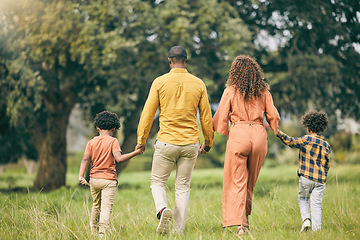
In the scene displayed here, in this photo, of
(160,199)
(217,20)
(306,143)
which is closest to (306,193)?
(306,143)

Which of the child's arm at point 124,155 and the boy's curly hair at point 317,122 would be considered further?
the boy's curly hair at point 317,122

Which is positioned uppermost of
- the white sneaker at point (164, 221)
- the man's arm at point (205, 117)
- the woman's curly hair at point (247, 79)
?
the woman's curly hair at point (247, 79)

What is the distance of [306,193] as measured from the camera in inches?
196

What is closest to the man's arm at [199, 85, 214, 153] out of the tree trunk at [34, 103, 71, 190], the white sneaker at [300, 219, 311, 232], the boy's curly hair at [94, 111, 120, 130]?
the boy's curly hair at [94, 111, 120, 130]

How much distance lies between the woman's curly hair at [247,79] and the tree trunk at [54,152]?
952 centimetres

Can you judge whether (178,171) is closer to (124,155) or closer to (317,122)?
(124,155)

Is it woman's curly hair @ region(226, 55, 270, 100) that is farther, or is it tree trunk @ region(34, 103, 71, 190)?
tree trunk @ region(34, 103, 71, 190)

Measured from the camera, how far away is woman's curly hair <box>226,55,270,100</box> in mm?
4734

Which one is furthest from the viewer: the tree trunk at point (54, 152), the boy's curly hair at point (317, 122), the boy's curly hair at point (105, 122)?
the tree trunk at point (54, 152)

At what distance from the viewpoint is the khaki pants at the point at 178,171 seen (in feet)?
15.2

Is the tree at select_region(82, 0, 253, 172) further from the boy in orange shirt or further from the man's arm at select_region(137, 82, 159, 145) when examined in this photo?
the boy in orange shirt

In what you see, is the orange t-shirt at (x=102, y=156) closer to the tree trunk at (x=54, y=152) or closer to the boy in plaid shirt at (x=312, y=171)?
the boy in plaid shirt at (x=312, y=171)

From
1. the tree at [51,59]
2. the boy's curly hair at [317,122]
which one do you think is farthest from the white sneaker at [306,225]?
the tree at [51,59]

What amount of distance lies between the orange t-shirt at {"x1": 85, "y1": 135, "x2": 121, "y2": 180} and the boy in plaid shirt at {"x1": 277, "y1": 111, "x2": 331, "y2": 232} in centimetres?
196
